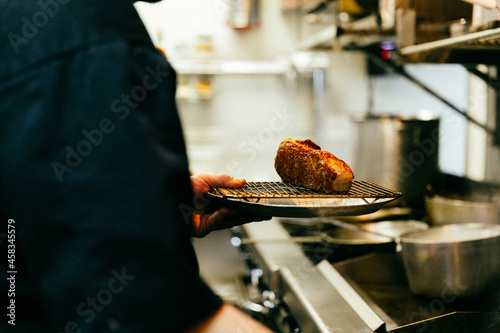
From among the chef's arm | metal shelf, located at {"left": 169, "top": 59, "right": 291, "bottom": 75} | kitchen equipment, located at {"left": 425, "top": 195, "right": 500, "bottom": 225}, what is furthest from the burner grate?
metal shelf, located at {"left": 169, "top": 59, "right": 291, "bottom": 75}

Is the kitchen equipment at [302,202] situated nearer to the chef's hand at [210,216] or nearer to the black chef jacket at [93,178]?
the chef's hand at [210,216]

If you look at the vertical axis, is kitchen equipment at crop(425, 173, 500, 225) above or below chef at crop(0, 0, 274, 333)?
below

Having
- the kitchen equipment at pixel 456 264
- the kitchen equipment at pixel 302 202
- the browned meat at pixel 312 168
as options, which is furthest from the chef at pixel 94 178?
the kitchen equipment at pixel 456 264

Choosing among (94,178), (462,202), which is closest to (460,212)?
(462,202)

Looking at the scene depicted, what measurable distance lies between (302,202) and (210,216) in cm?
18

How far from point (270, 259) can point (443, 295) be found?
535 millimetres

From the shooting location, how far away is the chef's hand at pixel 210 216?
0.90m

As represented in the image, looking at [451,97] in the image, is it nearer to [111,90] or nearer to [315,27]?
[315,27]

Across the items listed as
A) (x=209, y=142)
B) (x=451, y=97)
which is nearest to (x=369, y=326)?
(x=451, y=97)

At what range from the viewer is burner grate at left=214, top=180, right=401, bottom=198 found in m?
0.88

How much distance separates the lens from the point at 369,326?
0.96 meters

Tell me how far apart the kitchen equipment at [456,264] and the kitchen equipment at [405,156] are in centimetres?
78

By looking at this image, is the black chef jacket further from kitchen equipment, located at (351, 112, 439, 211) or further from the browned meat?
kitchen equipment, located at (351, 112, 439, 211)

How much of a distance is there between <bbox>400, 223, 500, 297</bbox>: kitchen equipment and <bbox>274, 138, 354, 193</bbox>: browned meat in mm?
229
